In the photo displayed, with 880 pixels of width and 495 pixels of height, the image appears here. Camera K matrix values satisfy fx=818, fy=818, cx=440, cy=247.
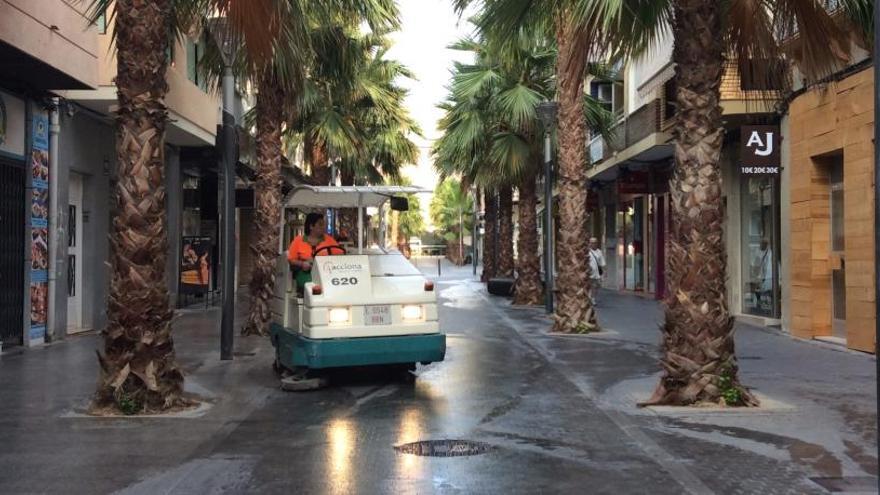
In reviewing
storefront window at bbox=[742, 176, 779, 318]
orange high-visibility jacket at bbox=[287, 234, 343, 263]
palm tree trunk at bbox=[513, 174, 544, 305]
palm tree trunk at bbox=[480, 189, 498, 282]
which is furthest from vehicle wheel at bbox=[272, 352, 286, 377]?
Answer: palm tree trunk at bbox=[480, 189, 498, 282]

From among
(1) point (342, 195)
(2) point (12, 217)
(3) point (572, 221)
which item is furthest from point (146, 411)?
(3) point (572, 221)

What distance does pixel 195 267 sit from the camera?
1984cm

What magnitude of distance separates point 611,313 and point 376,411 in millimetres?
12241

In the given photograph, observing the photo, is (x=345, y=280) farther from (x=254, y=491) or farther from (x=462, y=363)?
(x=254, y=491)

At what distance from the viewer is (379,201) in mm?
10695

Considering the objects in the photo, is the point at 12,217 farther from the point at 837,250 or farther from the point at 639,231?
the point at 639,231

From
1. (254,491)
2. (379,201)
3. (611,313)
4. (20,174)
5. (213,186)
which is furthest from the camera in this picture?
(213,186)

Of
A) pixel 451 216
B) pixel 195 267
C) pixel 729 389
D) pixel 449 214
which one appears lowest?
pixel 729 389

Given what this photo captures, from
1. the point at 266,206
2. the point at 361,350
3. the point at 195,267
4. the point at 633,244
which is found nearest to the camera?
the point at 361,350

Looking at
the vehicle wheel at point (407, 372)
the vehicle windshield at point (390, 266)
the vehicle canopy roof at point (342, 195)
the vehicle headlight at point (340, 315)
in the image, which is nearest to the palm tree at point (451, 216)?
the vehicle canopy roof at point (342, 195)

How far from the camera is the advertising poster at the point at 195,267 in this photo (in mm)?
19781

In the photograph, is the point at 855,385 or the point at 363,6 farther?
the point at 363,6

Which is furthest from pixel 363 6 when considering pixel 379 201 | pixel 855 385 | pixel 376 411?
pixel 855 385

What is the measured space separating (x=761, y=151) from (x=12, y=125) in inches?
469
